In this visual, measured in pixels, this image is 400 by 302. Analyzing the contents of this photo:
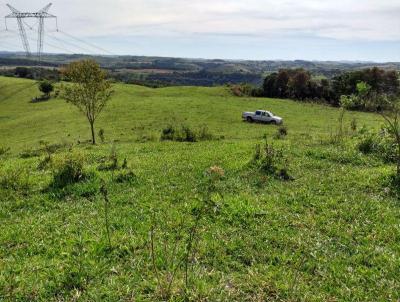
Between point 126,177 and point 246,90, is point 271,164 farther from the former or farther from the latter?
point 246,90

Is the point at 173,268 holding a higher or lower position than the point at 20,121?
higher

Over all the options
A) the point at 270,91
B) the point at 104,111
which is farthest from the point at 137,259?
the point at 270,91

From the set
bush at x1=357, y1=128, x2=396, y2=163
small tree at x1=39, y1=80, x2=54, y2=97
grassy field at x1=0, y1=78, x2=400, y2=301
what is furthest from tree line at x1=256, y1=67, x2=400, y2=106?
grassy field at x1=0, y1=78, x2=400, y2=301

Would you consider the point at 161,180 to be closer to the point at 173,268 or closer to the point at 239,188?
the point at 239,188

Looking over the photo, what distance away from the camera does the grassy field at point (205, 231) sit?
21.4 ft

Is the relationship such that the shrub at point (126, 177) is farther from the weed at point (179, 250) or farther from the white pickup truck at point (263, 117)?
the white pickup truck at point (263, 117)

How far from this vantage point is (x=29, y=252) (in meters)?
7.88

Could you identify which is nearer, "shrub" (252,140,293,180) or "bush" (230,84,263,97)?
"shrub" (252,140,293,180)

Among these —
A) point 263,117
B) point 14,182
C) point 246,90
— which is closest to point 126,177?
point 14,182

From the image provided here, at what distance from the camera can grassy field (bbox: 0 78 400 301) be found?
6.51 meters

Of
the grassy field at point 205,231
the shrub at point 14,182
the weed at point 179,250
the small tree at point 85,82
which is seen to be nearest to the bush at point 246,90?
the small tree at point 85,82

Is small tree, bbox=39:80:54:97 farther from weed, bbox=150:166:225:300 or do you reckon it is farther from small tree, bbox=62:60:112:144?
weed, bbox=150:166:225:300

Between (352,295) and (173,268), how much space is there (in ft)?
9.38

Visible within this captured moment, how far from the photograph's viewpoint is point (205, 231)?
28.6ft
